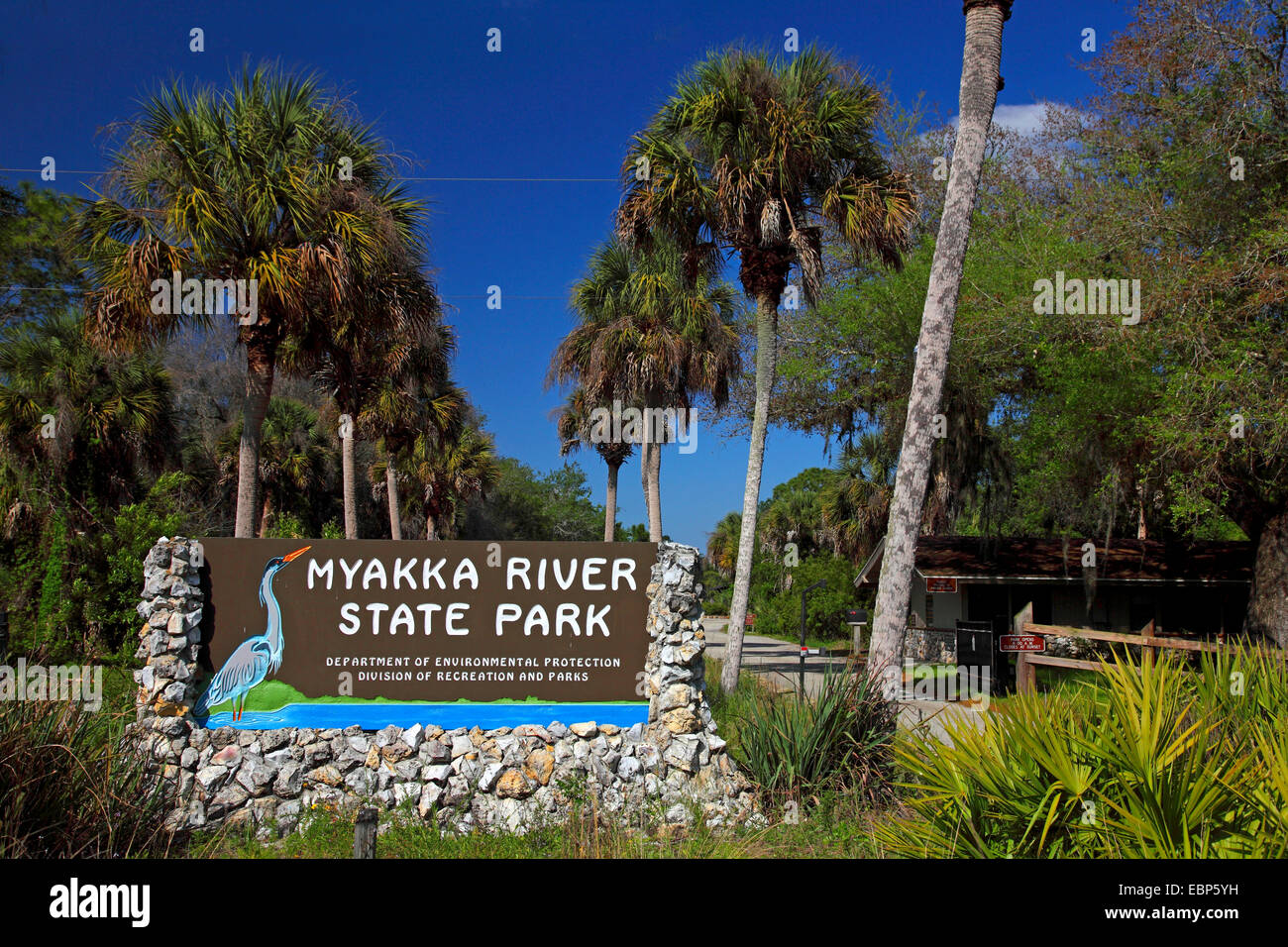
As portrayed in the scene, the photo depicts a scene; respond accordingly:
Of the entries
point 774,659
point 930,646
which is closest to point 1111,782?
point 930,646

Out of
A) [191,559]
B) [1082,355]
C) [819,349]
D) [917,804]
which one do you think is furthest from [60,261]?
[917,804]

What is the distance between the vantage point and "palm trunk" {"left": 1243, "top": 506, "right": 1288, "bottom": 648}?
15.8m

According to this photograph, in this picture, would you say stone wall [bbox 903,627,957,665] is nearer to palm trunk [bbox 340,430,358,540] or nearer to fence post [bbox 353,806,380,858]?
palm trunk [bbox 340,430,358,540]

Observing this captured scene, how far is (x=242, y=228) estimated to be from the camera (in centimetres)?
1138

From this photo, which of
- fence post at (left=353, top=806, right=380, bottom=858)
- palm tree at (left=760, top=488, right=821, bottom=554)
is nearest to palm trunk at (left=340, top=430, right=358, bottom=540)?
fence post at (left=353, top=806, right=380, bottom=858)

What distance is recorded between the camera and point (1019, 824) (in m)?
4.46

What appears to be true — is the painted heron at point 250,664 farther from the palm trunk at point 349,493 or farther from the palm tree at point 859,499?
the palm tree at point 859,499

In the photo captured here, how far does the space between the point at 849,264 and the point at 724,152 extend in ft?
32.9

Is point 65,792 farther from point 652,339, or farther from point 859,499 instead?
point 859,499

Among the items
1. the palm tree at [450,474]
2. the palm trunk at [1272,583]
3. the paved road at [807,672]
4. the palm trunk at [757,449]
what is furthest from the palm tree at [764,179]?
the palm tree at [450,474]

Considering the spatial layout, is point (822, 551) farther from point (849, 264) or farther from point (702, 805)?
point (702, 805)

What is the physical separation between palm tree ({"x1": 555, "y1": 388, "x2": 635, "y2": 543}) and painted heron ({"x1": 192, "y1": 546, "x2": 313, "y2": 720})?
1657cm

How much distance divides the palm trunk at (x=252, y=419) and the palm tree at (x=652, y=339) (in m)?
10.0

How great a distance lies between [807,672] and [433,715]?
46.1 feet
